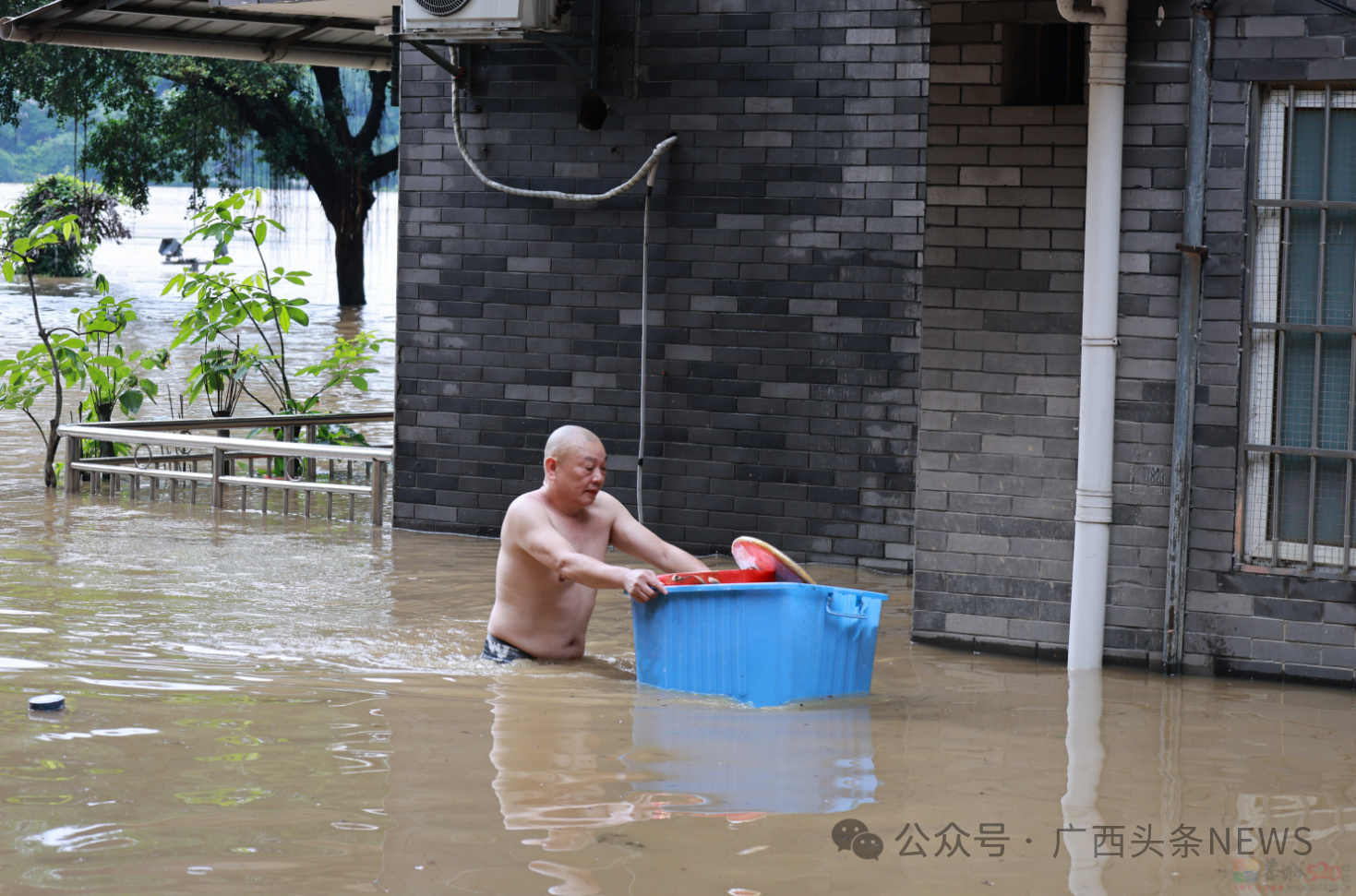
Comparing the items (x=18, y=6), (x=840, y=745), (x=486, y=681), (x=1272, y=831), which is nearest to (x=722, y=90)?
(x=486, y=681)

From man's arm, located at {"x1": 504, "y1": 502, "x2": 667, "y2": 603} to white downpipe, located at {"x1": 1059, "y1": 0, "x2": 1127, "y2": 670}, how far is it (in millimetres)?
2168

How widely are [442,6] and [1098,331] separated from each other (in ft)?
15.7

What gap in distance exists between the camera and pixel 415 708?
5293mm

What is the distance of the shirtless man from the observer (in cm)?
578

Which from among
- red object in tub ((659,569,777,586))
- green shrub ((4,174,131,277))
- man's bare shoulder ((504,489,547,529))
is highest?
green shrub ((4,174,131,277))

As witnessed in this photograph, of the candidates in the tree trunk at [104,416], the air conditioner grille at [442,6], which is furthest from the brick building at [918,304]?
the tree trunk at [104,416]

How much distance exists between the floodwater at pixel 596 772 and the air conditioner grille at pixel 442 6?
13.1 feet

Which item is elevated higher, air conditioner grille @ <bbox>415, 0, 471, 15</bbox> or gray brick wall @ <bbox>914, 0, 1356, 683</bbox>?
air conditioner grille @ <bbox>415, 0, 471, 15</bbox>

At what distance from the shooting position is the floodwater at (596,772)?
367 cm

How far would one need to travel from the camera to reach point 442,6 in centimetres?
889

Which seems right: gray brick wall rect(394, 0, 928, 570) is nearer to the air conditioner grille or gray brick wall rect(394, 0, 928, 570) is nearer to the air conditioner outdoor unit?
the air conditioner outdoor unit

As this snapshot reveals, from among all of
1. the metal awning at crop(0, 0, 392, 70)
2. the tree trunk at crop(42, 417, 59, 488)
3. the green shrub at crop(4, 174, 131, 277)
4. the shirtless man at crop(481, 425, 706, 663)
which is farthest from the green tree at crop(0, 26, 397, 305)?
the shirtless man at crop(481, 425, 706, 663)

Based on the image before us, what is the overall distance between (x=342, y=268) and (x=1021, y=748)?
32.5 meters

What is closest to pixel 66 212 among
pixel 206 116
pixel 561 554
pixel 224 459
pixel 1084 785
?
pixel 206 116
